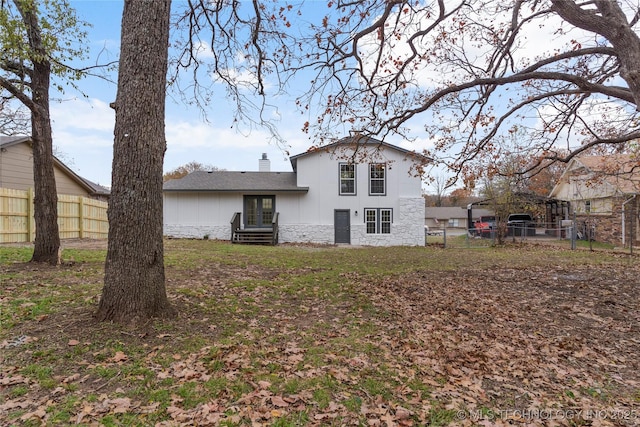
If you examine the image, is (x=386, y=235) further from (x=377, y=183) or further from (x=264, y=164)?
(x=264, y=164)

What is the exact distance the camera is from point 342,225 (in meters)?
19.2

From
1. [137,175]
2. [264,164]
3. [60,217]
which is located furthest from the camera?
[264,164]

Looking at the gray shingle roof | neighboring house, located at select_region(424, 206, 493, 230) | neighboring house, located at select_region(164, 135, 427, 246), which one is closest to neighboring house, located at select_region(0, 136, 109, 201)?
the gray shingle roof

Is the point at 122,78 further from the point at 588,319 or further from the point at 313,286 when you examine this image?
the point at 588,319

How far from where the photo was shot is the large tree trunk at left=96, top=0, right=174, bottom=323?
12.0 ft

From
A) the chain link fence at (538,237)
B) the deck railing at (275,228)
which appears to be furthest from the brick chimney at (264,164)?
the chain link fence at (538,237)

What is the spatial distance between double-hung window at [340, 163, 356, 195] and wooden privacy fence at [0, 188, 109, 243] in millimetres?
12307

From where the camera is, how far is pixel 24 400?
8.39 ft

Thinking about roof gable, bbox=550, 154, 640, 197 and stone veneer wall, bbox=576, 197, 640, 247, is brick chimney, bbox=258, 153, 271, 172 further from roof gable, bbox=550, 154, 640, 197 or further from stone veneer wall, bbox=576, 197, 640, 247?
stone veneer wall, bbox=576, 197, 640, 247

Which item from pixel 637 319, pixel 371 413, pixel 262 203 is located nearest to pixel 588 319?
pixel 637 319

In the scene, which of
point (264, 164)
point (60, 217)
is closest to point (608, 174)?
point (264, 164)

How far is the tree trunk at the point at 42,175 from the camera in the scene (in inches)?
267

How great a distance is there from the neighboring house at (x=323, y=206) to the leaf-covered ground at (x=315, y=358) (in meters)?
12.6

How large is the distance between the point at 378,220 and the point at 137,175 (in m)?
16.4
